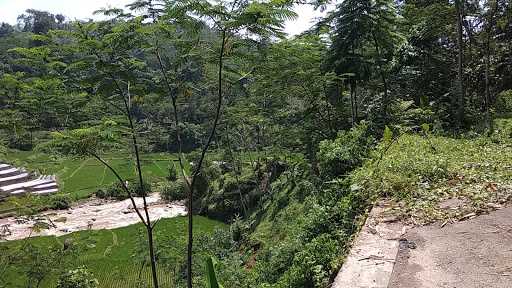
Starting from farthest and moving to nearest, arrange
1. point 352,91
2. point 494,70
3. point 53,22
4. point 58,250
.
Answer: point 53,22
point 494,70
point 352,91
point 58,250

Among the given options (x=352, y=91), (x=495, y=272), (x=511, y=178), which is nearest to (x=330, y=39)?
(x=352, y=91)

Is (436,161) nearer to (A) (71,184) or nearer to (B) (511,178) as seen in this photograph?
(B) (511,178)

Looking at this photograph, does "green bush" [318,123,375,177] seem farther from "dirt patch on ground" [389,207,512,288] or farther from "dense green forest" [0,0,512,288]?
"dirt patch on ground" [389,207,512,288]

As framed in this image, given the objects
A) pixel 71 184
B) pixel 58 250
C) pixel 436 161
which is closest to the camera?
pixel 436 161

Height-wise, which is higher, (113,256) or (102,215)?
(113,256)

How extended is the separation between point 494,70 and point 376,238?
1285 centimetres

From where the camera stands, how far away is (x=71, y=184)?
34.5 m

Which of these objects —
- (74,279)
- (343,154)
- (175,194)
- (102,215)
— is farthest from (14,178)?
(343,154)

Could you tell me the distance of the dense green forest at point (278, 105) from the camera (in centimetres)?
475

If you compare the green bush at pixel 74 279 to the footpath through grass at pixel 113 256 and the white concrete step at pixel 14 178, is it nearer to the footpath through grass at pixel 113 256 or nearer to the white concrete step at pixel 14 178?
the footpath through grass at pixel 113 256

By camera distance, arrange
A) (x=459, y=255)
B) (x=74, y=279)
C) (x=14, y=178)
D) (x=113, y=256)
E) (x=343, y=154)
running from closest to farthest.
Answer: (x=459, y=255) → (x=343, y=154) → (x=74, y=279) → (x=113, y=256) → (x=14, y=178)

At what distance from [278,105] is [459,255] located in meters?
11.1

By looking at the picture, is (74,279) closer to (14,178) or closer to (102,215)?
(102,215)

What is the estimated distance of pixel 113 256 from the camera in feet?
58.6
